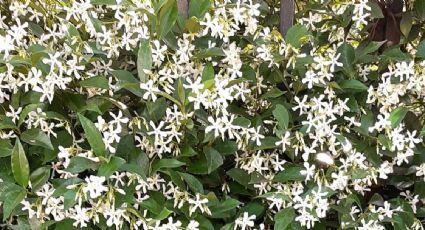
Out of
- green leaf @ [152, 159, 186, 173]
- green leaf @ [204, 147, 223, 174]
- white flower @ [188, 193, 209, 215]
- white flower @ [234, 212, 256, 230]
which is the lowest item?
white flower @ [234, 212, 256, 230]

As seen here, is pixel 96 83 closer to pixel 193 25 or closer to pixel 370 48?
pixel 193 25

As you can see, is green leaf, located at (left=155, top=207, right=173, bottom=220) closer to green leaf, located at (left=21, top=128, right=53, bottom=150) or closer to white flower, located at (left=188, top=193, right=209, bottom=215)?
white flower, located at (left=188, top=193, right=209, bottom=215)

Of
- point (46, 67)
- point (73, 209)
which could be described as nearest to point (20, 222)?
point (73, 209)

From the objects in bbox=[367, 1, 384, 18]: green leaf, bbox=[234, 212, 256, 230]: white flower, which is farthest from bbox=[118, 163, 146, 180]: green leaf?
bbox=[367, 1, 384, 18]: green leaf

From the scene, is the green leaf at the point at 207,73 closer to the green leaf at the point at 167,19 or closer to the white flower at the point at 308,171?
the green leaf at the point at 167,19

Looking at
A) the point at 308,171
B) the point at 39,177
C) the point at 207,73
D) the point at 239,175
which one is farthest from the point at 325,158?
the point at 39,177

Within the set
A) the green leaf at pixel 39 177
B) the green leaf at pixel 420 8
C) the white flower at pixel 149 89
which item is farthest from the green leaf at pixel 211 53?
the green leaf at pixel 420 8

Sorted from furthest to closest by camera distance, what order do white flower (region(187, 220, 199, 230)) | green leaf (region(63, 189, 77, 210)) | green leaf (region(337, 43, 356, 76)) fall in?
green leaf (region(337, 43, 356, 76)) → white flower (region(187, 220, 199, 230)) → green leaf (region(63, 189, 77, 210))
